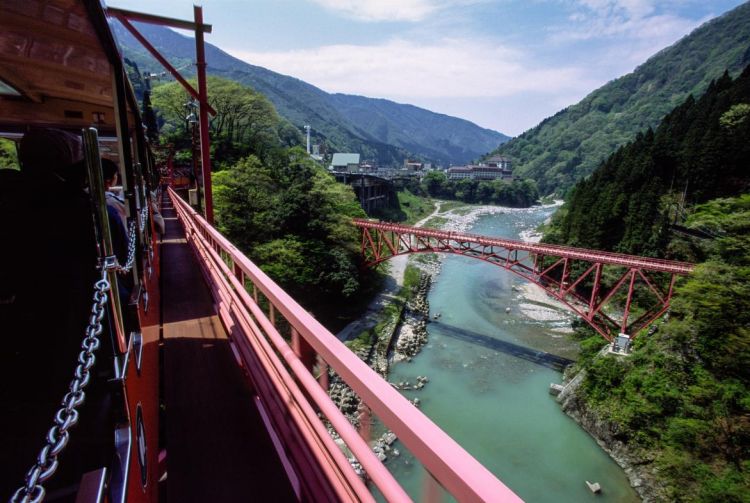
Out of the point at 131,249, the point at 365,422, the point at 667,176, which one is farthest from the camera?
the point at 667,176

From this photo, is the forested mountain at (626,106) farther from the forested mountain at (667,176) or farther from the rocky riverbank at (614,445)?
the rocky riverbank at (614,445)

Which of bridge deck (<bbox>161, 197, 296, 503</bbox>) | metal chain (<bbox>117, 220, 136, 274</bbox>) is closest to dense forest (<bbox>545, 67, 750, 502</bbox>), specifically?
bridge deck (<bbox>161, 197, 296, 503</bbox>)

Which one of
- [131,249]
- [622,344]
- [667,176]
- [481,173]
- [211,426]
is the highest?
[481,173]

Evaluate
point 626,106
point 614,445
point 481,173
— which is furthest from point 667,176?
point 626,106

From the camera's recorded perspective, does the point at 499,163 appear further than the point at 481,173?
Yes

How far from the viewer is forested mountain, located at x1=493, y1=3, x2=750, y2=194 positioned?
110000mm

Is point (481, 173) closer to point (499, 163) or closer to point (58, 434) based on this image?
point (499, 163)

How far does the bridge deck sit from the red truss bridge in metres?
16.5

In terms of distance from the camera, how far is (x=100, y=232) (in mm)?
1560

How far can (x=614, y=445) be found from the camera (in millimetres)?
13117

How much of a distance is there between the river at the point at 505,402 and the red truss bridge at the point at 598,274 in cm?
315

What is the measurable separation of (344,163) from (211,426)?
7306 cm

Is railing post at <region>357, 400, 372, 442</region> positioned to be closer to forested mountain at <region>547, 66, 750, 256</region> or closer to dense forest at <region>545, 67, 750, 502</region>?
dense forest at <region>545, 67, 750, 502</region>

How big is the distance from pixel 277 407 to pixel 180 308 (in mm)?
3371
